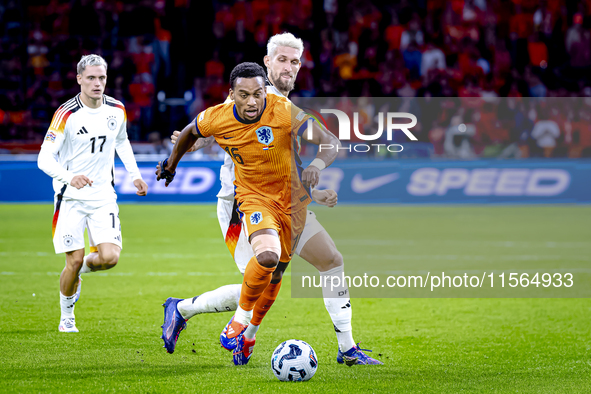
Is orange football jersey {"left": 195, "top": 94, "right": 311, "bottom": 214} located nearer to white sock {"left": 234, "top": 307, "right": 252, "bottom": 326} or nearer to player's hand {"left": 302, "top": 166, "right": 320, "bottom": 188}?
player's hand {"left": 302, "top": 166, "right": 320, "bottom": 188}

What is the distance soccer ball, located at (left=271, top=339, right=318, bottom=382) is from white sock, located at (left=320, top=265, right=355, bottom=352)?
16.6 inches

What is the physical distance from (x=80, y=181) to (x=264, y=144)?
1764 mm

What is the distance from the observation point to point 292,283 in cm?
880

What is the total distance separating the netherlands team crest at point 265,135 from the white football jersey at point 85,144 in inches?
73.4

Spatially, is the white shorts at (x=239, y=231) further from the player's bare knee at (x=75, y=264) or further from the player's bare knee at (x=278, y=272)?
the player's bare knee at (x=75, y=264)

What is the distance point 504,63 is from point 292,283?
1270cm

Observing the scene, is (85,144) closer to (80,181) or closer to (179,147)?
(80,181)

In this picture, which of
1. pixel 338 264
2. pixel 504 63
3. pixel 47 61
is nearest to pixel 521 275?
pixel 338 264

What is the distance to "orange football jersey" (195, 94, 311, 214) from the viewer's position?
4.97 m

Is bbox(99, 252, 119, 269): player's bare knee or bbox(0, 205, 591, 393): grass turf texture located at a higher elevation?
bbox(99, 252, 119, 269): player's bare knee

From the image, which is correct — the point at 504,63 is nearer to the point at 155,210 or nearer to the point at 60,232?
the point at 155,210

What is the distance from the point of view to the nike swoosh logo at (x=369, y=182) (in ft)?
52.9

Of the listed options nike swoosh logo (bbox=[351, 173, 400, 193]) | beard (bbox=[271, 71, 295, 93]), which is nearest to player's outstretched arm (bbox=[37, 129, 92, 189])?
beard (bbox=[271, 71, 295, 93])

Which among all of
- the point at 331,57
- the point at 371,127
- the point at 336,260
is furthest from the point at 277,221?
the point at 331,57
